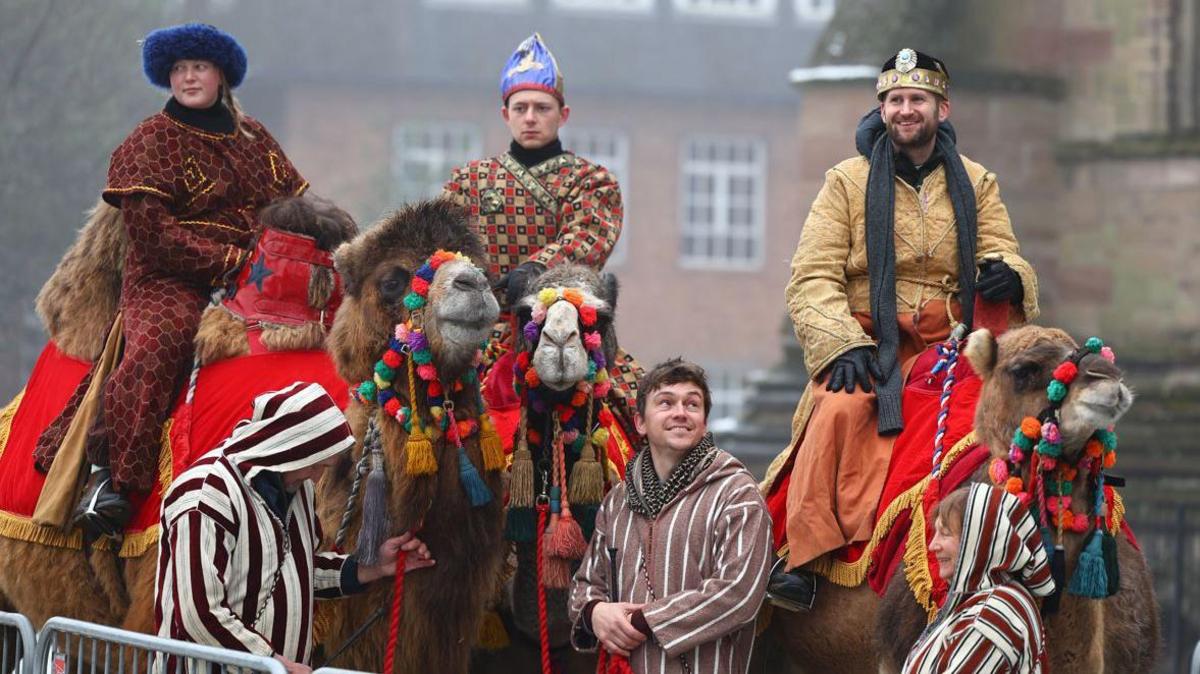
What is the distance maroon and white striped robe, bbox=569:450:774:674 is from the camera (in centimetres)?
700

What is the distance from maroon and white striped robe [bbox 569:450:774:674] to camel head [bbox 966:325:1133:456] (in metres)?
0.82

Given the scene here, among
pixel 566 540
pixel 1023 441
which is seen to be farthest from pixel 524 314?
pixel 1023 441

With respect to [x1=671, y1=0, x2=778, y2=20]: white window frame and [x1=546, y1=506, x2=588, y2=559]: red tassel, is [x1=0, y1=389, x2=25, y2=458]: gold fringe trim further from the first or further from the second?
[x1=671, y1=0, x2=778, y2=20]: white window frame

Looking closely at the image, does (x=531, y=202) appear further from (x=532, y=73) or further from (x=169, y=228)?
(x=169, y=228)

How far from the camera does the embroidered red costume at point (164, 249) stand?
8.25 meters

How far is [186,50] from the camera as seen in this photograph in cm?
882

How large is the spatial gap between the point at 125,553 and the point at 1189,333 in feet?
40.7

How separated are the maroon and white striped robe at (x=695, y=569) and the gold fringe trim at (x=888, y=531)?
622mm

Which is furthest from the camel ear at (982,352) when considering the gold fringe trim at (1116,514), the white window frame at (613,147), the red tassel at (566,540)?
the white window frame at (613,147)

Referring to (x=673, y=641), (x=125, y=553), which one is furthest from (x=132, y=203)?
(x=673, y=641)

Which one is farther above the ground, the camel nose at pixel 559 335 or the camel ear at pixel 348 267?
the camel ear at pixel 348 267

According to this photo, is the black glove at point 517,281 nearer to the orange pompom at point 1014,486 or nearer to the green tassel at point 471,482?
the green tassel at point 471,482

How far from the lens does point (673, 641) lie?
22.9 ft

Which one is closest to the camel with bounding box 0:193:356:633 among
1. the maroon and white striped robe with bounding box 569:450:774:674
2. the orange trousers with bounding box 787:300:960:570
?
the maroon and white striped robe with bounding box 569:450:774:674
